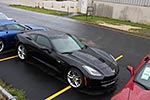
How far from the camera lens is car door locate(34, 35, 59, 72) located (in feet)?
24.5

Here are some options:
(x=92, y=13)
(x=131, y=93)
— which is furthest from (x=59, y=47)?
(x=92, y=13)

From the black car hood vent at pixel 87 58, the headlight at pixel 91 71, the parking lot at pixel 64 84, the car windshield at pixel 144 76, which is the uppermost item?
the car windshield at pixel 144 76

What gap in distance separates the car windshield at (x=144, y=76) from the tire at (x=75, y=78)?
2029mm

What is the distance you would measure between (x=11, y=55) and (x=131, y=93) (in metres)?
6.38

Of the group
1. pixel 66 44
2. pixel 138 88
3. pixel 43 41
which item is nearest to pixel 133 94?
pixel 138 88

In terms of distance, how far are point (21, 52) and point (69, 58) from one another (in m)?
2.68

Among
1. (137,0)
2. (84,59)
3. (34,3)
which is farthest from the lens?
(34,3)

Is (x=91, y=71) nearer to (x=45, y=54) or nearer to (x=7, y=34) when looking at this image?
(x=45, y=54)

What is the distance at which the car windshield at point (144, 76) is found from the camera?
15.5ft

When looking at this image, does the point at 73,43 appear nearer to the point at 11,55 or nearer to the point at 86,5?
the point at 11,55

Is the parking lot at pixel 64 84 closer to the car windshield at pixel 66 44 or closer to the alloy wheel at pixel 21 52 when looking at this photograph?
the alloy wheel at pixel 21 52

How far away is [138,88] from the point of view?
4.59 metres

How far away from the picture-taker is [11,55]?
957 cm

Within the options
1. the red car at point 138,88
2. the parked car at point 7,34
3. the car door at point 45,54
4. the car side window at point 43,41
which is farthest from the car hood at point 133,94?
the parked car at point 7,34
